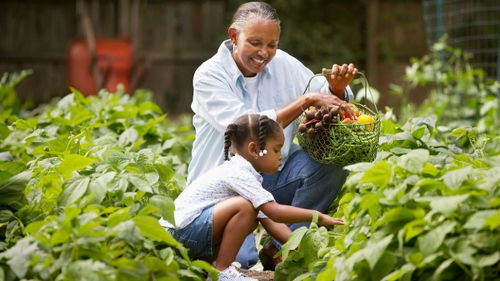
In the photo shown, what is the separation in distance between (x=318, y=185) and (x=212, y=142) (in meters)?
0.53

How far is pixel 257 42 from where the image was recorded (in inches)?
164

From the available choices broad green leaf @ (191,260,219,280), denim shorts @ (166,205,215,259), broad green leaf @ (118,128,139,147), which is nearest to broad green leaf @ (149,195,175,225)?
broad green leaf @ (191,260,219,280)

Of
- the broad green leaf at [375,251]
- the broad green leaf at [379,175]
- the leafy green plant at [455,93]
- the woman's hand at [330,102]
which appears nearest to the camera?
the broad green leaf at [375,251]

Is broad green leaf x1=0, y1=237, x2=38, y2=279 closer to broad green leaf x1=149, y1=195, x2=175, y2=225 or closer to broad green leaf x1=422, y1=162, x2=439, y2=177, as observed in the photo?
broad green leaf x1=149, y1=195, x2=175, y2=225

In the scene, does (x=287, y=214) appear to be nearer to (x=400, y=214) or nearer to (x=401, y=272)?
(x=400, y=214)

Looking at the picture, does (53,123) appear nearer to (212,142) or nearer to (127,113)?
(127,113)

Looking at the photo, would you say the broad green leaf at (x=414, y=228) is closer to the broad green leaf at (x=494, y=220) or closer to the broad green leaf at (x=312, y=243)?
the broad green leaf at (x=494, y=220)

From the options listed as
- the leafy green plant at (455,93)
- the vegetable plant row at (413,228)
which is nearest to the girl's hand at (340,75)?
the vegetable plant row at (413,228)

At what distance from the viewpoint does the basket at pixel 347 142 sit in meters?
3.79

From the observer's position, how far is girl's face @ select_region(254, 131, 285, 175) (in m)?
3.79

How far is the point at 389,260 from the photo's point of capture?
2.97 meters

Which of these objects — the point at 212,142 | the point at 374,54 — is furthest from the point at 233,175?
the point at 374,54

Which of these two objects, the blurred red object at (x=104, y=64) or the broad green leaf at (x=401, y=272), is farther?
the blurred red object at (x=104, y=64)

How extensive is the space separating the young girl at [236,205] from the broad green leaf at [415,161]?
22.1 inches
